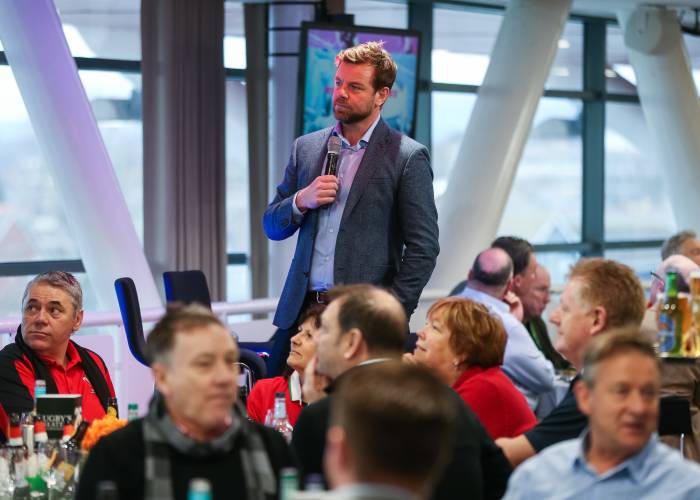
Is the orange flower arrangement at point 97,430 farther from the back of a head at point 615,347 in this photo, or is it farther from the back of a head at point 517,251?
the back of a head at point 517,251

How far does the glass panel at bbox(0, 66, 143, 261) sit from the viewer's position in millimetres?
9695

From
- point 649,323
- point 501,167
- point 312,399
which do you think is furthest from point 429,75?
point 312,399

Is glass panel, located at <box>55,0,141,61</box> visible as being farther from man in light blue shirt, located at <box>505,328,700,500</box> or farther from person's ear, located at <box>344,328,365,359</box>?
man in light blue shirt, located at <box>505,328,700,500</box>

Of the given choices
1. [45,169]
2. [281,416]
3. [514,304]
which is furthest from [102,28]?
[281,416]

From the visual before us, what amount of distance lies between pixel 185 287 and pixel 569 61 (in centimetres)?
792

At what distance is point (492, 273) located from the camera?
599 centimetres

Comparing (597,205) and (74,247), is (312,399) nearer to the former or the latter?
(74,247)

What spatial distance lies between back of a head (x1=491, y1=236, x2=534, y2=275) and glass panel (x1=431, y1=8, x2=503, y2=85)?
5308 millimetres

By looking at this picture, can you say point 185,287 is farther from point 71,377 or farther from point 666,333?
point 666,333

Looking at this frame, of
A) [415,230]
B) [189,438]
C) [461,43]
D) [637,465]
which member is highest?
[461,43]

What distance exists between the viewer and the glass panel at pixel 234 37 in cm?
1012

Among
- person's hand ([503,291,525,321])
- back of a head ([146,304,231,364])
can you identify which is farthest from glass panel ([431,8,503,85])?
back of a head ([146,304,231,364])

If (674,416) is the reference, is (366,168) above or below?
above

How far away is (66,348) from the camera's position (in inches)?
171
